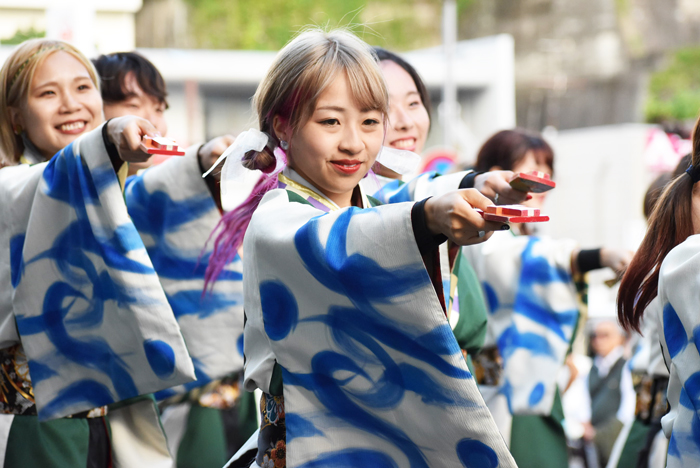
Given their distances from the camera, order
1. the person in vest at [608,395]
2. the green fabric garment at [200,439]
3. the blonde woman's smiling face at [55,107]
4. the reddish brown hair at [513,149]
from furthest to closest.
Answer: the person in vest at [608,395] < the reddish brown hair at [513,149] < the green fabric garment at [200,439] < the blonde woman's smiling face at [55,107]

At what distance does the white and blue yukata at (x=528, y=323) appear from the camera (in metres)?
3.24

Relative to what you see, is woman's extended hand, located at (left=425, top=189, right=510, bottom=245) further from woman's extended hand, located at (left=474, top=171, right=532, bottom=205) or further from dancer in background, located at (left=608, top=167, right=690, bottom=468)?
dancer in background, located at (left=608, top=167, right=690, bottom=468)

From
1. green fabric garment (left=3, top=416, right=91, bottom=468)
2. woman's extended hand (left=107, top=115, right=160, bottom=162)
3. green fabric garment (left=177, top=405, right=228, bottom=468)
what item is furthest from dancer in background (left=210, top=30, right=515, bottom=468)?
green fabric garment (left=177, top=405, right=228, bottom=468)

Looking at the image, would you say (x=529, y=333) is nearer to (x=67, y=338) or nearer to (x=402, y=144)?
(x=402, y=144)

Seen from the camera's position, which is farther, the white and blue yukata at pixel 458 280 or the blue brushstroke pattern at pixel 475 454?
the white and blue yukata at pixel 458 280

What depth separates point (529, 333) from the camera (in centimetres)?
330

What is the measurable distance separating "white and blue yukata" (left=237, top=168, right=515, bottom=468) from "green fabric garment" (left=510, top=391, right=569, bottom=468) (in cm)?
166

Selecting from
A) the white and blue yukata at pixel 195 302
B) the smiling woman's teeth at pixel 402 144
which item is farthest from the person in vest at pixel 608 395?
the smiling woman's teeth at pixel 402 144

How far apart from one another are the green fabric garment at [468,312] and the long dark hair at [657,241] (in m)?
0.41

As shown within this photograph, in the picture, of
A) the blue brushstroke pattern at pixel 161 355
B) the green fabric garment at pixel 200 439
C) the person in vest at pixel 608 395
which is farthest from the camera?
the person in vest at pixel 608 395

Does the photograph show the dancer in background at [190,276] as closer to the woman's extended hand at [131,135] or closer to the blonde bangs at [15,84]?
the blonde bangs at [15,84]

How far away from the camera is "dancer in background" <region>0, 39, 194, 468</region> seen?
Result: 207cm

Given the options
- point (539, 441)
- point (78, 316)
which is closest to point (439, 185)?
point (78, 316)

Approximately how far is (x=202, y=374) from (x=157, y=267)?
0.41 m
